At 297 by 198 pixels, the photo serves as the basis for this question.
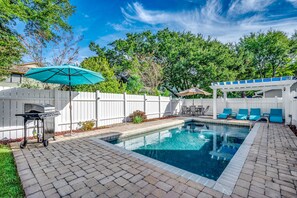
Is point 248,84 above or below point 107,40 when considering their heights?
below

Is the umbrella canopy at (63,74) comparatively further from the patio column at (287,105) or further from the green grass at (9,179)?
the patio column at (287,105)

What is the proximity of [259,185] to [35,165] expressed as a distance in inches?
Result: 173

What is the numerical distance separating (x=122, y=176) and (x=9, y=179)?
206 cm

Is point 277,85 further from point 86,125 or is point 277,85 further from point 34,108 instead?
point 34,108

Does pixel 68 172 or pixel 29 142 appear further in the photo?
pixel 29 142

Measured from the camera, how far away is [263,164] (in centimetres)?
332

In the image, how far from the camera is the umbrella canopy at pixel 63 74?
506cm

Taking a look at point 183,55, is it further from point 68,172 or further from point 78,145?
point 68,172

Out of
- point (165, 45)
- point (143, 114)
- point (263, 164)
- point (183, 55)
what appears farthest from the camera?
point (165, 45)

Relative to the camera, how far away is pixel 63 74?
5.89 meters

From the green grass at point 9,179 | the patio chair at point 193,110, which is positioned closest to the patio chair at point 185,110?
the patio chair at point 193,110

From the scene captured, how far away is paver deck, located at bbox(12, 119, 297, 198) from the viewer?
2318 millimetres

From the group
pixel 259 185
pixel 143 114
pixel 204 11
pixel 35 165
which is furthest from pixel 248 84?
pixel 35 165

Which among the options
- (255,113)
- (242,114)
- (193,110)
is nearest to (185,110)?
(193,110)
